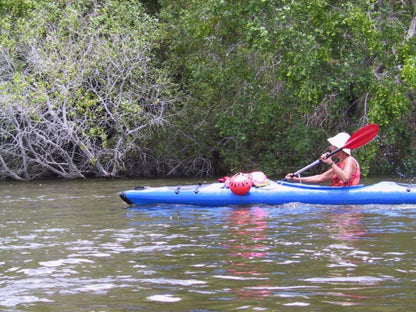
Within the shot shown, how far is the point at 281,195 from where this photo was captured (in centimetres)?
898

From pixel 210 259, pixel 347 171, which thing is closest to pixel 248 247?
pixel 210 259

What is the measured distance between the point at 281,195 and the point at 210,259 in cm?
357

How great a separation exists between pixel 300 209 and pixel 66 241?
316 cm

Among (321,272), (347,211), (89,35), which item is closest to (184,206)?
(347,211)

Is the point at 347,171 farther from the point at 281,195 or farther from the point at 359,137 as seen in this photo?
the point at 281,195

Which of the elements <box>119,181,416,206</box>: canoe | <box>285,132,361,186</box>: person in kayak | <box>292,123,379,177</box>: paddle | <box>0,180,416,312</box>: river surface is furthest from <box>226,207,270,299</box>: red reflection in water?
<box>292,123,379,177</box>: paddle

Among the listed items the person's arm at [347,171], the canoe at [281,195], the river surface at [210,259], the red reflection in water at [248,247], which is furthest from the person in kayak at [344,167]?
the red reflection in water at [248,247]

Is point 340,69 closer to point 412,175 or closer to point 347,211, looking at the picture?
point 412,175

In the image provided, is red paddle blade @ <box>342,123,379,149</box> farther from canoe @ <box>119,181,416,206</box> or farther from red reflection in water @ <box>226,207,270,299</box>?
red reflection in water @ <box>226,207,270,299</box>

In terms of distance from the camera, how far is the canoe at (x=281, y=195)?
29.1 ft

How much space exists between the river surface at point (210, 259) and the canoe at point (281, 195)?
136 millimetres

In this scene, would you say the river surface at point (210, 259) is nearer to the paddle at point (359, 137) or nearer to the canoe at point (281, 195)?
the canoe at point (281, 195)

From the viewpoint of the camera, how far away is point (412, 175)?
46.9 feet

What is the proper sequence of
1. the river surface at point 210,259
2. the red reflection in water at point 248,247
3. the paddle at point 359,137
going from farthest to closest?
the paddle at point 359,137, the red reflection in water at point 248,247, the river surface at point 210,259
